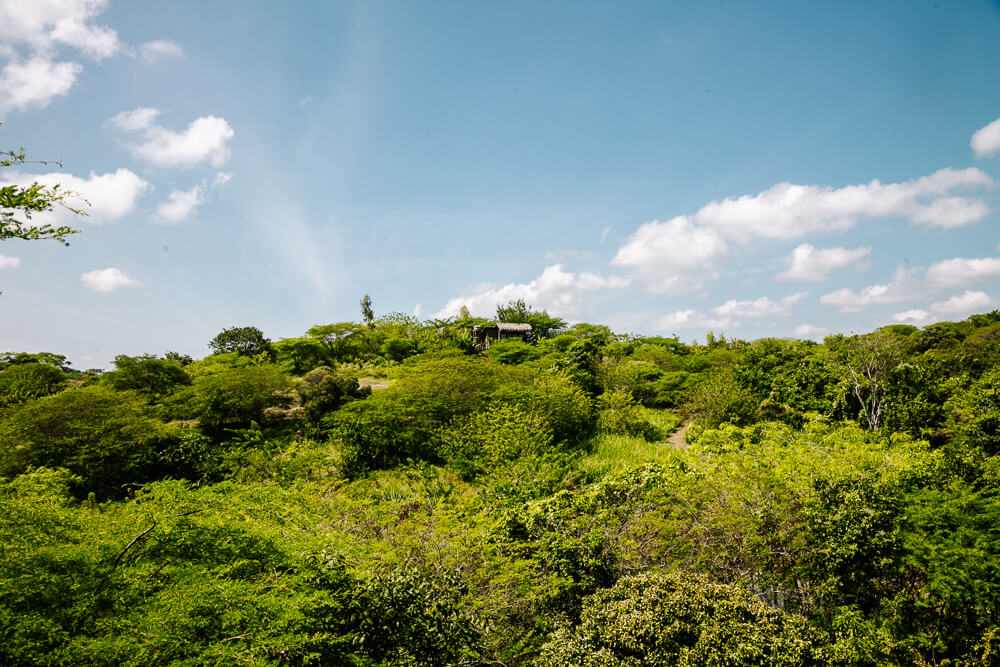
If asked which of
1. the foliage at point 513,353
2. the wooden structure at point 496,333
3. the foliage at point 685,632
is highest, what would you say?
the wooden structure at point 496,333

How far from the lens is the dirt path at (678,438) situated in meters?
17.2

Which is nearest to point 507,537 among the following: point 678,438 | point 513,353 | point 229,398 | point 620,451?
point 620,451

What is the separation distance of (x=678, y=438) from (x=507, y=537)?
1205cm

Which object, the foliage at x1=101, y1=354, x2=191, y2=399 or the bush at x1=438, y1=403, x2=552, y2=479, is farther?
the foliage at x1=101, y1=354, x2=191, y2=399

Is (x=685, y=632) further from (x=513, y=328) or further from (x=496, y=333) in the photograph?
(x=496, y=333)

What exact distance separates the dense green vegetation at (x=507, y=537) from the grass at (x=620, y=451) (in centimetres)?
15

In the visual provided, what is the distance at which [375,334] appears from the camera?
32.6 metres

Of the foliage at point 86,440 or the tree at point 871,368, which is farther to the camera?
the tree at point 871,368

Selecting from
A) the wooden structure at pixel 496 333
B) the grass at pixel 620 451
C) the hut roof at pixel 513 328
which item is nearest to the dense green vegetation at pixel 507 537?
the grass at pixel 620 451

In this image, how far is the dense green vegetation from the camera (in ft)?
15.4

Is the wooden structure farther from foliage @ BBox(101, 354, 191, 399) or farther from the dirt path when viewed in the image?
foliage @ BBox(101, 354, 191, 399)

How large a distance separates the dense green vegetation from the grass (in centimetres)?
15

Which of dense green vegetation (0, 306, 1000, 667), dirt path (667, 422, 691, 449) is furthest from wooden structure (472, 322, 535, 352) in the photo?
dense green vegetation (0, 306, 1000, 667)

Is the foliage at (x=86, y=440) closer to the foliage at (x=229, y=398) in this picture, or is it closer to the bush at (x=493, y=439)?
the foliage at (x=229, y=398)
